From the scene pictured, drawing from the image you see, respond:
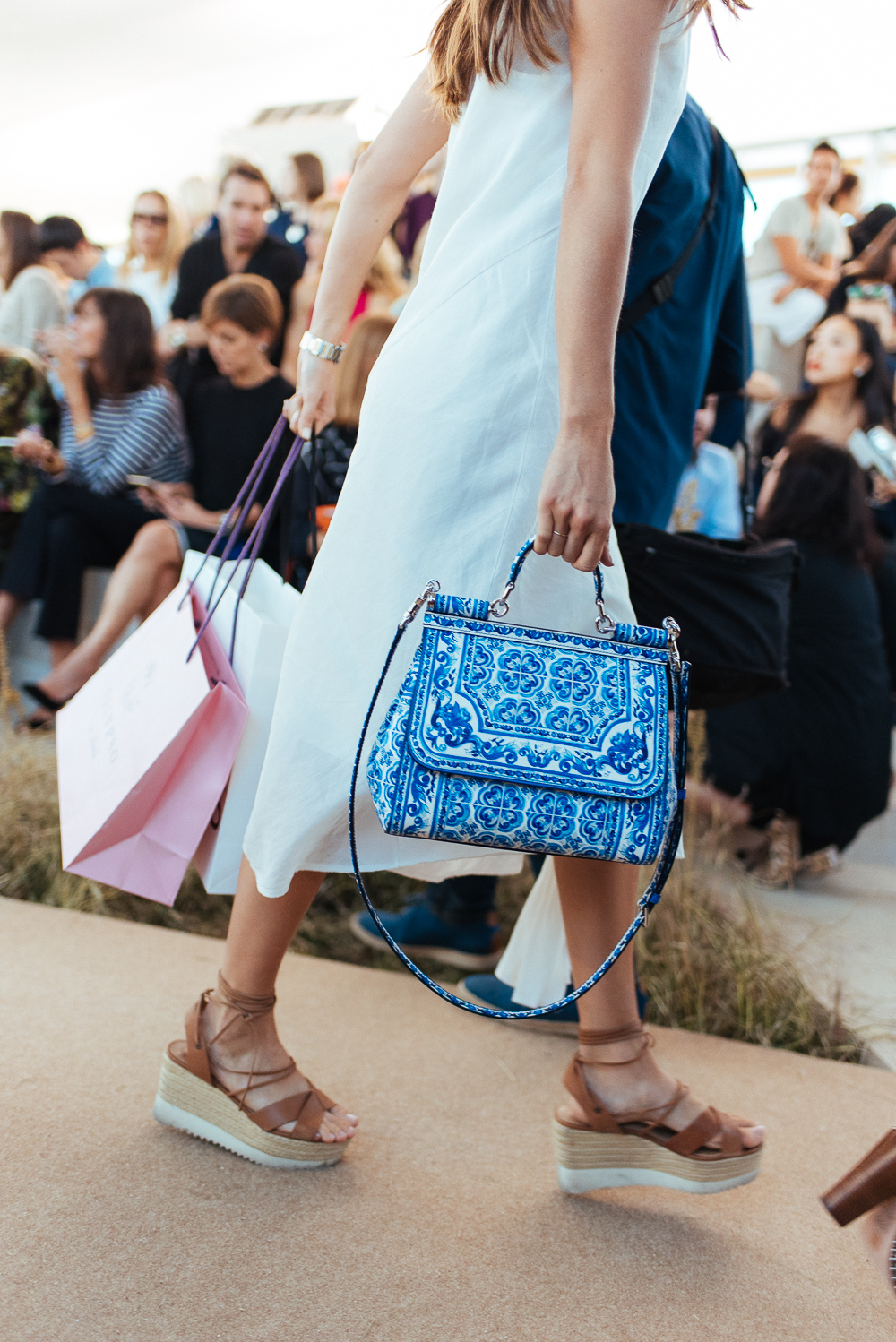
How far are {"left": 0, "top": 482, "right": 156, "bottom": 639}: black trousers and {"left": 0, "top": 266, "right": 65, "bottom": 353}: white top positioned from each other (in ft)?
4.65

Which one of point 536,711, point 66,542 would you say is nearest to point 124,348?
point 66,542

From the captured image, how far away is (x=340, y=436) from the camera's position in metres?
3.13

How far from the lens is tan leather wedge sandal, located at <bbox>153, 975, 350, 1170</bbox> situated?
54.4 inches

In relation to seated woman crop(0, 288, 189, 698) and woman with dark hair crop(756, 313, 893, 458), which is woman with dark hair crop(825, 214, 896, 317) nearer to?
woman with dark hair crop(756, 313, 893, 458)

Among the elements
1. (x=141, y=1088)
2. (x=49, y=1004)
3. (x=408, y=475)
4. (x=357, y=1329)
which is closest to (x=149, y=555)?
(x=49, y=1004)

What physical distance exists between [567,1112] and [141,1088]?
2.06ft

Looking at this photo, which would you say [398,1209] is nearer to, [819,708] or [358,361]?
[819,708]

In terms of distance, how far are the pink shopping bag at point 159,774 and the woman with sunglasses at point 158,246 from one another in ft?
15.2

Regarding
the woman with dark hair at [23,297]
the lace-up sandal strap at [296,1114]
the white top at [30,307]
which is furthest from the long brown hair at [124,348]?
the lace-up sandal strap at [296,1114]

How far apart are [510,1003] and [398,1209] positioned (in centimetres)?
62

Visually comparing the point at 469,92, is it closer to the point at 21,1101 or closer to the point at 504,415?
the point at 504,415

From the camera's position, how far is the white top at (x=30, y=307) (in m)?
5.05

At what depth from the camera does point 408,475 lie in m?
1.23

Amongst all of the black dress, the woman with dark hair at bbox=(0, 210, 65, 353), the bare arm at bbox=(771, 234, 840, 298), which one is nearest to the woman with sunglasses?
the woman with dark hair at bbox=(0, 210, 65, 353)
